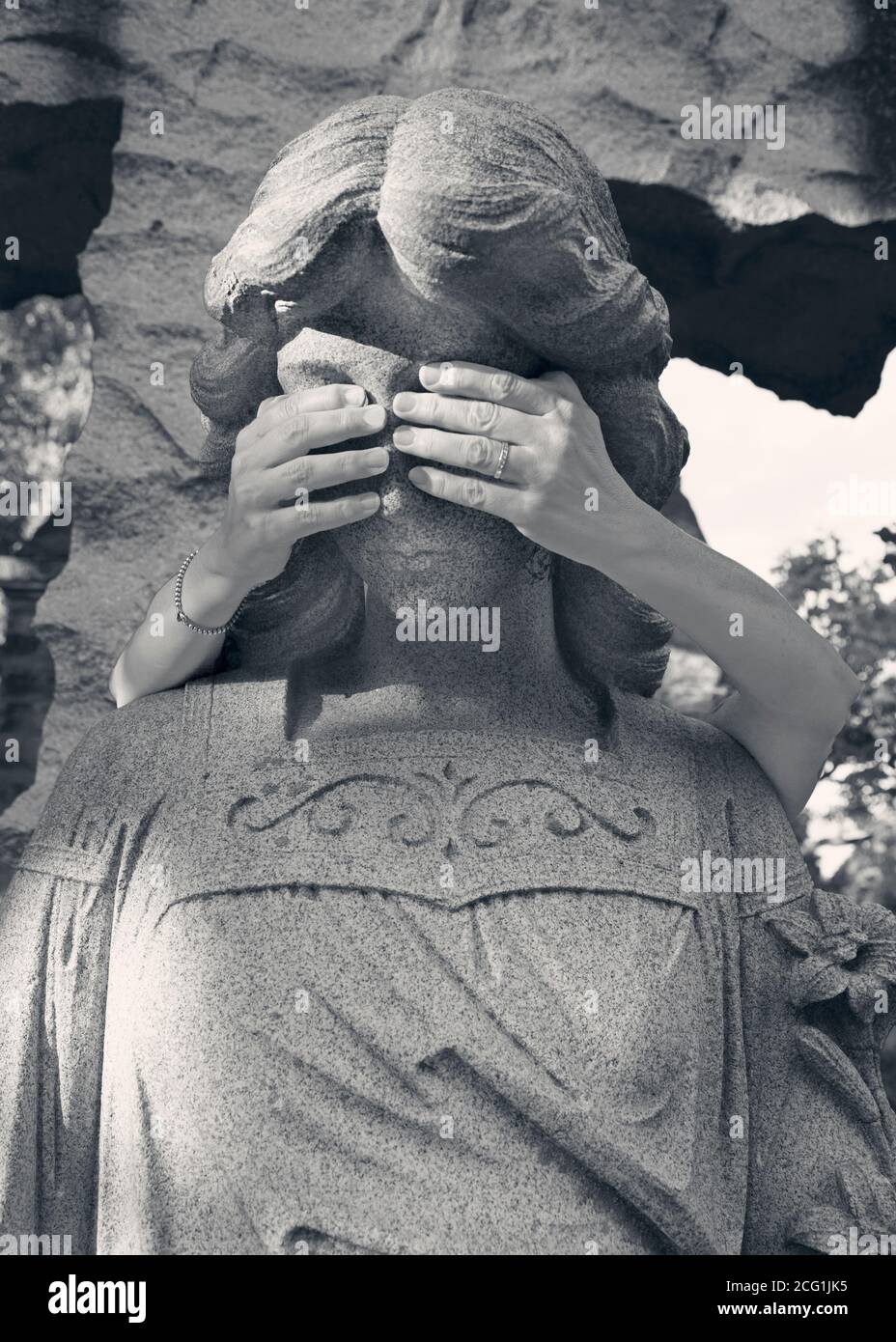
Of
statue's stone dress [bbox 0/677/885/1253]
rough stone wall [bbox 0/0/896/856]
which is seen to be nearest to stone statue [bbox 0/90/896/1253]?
statue's stone dress [bbox 0/677/885/1253]

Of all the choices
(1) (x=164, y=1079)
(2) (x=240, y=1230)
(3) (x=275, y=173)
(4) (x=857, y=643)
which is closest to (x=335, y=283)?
(3) (x=275, y=173)

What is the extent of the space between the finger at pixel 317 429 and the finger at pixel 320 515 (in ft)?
0.21

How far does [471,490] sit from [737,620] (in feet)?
1.35

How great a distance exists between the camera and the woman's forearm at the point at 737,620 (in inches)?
92.9

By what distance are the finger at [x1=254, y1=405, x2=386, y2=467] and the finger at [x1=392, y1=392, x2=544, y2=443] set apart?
0.12 ft

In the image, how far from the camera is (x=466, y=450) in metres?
2.24

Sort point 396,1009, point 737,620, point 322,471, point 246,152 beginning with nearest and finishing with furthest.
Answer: point 396,1009
point 322,471
point 737,620
point 246,152

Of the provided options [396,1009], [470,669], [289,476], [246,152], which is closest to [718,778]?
[470,669]

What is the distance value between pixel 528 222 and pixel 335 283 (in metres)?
0.25

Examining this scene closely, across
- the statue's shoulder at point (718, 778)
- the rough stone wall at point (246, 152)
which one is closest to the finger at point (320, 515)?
the statue's shoulder at point (718, 778)

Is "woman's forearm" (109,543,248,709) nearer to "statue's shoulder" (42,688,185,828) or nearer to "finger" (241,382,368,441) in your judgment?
"statue's shoulder" (42,688,185,828)

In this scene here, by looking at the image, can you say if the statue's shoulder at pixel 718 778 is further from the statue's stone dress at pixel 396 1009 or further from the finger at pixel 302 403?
the finger at pixel 302 403

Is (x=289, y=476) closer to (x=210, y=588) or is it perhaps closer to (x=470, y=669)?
(x=210, y=588)

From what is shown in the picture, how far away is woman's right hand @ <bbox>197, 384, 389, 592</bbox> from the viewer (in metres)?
2.27
